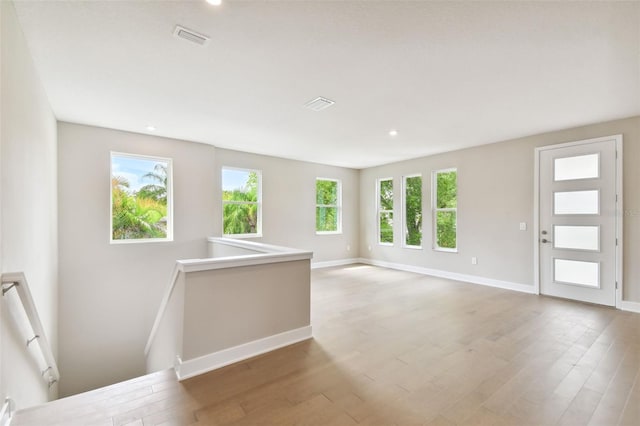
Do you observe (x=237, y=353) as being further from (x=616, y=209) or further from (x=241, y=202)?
(x=616, y=209)

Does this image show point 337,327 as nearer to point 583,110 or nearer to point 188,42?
point 188,42

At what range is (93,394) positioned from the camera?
2.00 meters

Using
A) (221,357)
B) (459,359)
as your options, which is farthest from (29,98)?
(459,359)

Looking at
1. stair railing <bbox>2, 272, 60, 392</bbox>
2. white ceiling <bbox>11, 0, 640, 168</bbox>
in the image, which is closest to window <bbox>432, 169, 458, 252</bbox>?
white ceiling <bbox>11, 0, 640, 168</bbox>

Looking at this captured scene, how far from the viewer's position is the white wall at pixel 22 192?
5.70 ft

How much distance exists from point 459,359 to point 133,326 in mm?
4480

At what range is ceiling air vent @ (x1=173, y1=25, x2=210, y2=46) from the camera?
2027 millimetres

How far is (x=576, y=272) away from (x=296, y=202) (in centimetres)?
508

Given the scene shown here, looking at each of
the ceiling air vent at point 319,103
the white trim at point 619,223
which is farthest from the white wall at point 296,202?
the white trim at point 619,223

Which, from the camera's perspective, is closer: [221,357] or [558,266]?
[221,357]

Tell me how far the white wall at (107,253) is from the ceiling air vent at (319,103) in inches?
105

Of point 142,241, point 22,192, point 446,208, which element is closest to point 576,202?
point 446,208

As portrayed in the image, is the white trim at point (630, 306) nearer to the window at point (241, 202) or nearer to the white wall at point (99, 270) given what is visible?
the window at point (241, 202)

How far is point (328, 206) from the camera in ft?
24.2
